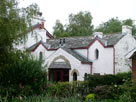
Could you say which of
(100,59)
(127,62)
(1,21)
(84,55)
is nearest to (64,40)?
(84,55)

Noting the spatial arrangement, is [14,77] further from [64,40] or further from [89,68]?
[64,40]

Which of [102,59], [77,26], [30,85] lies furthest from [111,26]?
[30,85]

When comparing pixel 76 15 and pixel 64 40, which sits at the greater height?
pixel 76 15

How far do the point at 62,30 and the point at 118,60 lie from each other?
109ft

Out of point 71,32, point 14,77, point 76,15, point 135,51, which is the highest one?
point 76,15

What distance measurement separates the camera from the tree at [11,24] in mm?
14047

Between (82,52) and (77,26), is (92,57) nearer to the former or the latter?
(82,52)

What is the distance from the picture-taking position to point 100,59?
33.5m

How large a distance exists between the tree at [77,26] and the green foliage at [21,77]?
145 feet

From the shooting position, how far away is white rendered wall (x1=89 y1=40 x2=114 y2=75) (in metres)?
32.4

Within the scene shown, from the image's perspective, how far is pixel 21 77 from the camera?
16.4 m

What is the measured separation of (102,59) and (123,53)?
2.82 metres

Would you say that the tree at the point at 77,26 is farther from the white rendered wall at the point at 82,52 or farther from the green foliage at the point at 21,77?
the green foliage at the point at 21,77

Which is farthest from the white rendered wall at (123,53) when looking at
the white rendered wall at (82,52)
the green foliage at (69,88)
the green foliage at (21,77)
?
the green foliage at (21,77)
